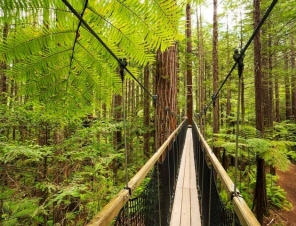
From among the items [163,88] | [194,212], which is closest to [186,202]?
[194,212]

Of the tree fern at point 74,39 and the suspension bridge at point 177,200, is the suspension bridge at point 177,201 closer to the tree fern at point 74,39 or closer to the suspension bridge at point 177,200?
the suspension bridge at point 177,200

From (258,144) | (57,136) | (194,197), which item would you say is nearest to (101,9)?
(194,197)

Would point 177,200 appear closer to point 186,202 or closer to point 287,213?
point 186,202

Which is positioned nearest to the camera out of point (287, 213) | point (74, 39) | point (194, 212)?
point (74, 39)

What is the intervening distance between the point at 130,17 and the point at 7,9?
1.06 ft

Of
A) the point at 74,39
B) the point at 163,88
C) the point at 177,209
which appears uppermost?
the point at 163,88

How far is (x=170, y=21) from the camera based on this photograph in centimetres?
66

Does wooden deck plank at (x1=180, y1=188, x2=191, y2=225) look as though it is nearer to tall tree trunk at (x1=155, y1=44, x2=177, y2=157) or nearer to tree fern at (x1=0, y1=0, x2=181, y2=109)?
tall tree trunk at (x1=155, y1=44, x2=177, y2=157)

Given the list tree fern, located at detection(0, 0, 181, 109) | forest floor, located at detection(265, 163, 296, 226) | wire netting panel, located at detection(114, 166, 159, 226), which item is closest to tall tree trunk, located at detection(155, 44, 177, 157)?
wire netting panel, located at detection(114, 166, 159, 226)

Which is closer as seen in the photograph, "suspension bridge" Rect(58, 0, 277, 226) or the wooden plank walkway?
"suspension bridge" Rect(58, 0, 277, 226)

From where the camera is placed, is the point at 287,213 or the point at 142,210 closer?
the point at 142,210

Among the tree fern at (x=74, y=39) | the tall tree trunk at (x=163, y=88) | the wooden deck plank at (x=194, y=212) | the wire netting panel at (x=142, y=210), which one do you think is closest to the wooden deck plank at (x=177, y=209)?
the wooden deck plank at (x=194, y=212)

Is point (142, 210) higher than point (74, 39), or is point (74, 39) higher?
point (74, 39)

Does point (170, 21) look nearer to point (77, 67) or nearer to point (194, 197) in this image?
point (77, 67)
